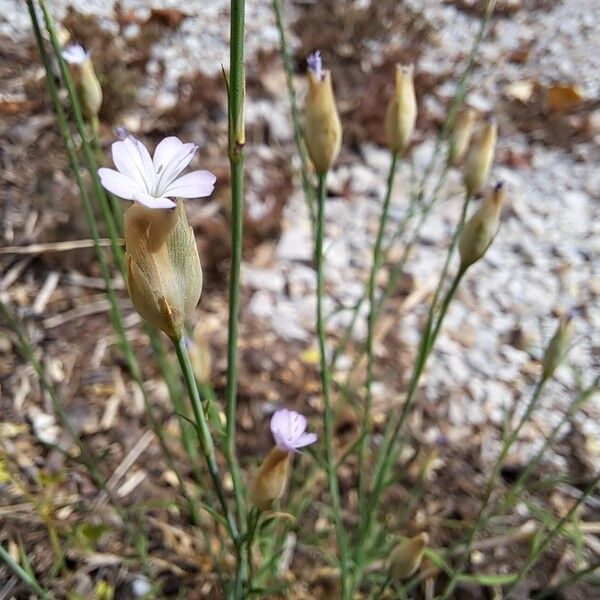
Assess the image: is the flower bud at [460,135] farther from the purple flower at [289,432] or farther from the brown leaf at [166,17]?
the brown leaf at [166,17]

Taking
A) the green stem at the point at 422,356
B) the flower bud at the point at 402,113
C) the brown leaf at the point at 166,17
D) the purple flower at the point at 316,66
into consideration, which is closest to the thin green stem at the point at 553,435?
the green stem at the point at 422,356

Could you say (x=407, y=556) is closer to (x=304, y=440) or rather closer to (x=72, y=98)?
(x=304, y=440)

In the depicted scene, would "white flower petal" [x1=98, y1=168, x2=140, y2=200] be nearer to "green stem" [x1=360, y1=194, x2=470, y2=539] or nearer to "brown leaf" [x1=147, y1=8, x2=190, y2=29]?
"green stem" [x1=360, y1=194, x2=470, y2=539]

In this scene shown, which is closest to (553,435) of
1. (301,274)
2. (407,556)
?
(407,556)

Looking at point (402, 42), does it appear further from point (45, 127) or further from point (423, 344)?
point (423, 344)

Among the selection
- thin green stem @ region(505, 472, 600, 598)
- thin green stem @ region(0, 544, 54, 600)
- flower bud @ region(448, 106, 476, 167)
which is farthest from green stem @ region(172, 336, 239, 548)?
flower bud @ region(448, 106, 476, 167)

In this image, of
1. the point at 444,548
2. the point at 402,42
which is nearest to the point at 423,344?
the point at 444,548

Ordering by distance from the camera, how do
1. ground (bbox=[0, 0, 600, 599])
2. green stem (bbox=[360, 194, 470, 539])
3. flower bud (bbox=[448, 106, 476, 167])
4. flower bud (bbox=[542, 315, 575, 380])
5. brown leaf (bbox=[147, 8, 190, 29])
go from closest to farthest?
green stem (bbox=[360, 194, 470, 539]) < flower bud (bbox=[542, 315, 575, 380]) < flower bud (bbox=[448, 106, 476, 167]) < ground (bbox=[0, 0, 600, 599]) < brown leaf (bbox=[147, 8, 190, 29])
